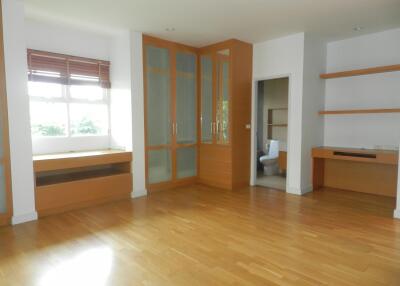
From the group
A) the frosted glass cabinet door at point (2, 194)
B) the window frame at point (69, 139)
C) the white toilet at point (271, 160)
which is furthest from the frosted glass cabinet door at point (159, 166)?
the white toilet at point (271, 160)

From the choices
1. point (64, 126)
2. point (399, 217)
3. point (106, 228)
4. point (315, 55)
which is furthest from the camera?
point (315, 55)

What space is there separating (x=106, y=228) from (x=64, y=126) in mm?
2094

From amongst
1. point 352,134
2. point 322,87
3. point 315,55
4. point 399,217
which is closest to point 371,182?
point 352,134

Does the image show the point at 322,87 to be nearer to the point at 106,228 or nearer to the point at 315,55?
the point at 315,55

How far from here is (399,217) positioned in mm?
3607

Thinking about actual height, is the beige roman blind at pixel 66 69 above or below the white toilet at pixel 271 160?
above

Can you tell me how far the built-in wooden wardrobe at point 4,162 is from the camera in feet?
10.8

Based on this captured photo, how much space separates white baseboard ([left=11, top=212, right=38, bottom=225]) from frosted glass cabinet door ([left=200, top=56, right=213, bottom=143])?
10.2 feet

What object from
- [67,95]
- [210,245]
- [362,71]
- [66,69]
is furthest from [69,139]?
[362,71]

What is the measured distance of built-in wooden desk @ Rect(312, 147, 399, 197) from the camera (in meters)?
4.38

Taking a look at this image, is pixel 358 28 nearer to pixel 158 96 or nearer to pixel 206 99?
pixel 206 99

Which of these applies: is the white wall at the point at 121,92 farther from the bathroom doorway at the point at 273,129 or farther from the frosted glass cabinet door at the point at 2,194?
the bathroom doorway at the point at 273,129

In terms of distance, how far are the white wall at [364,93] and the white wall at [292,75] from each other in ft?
2.96

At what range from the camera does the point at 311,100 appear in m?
4.88
